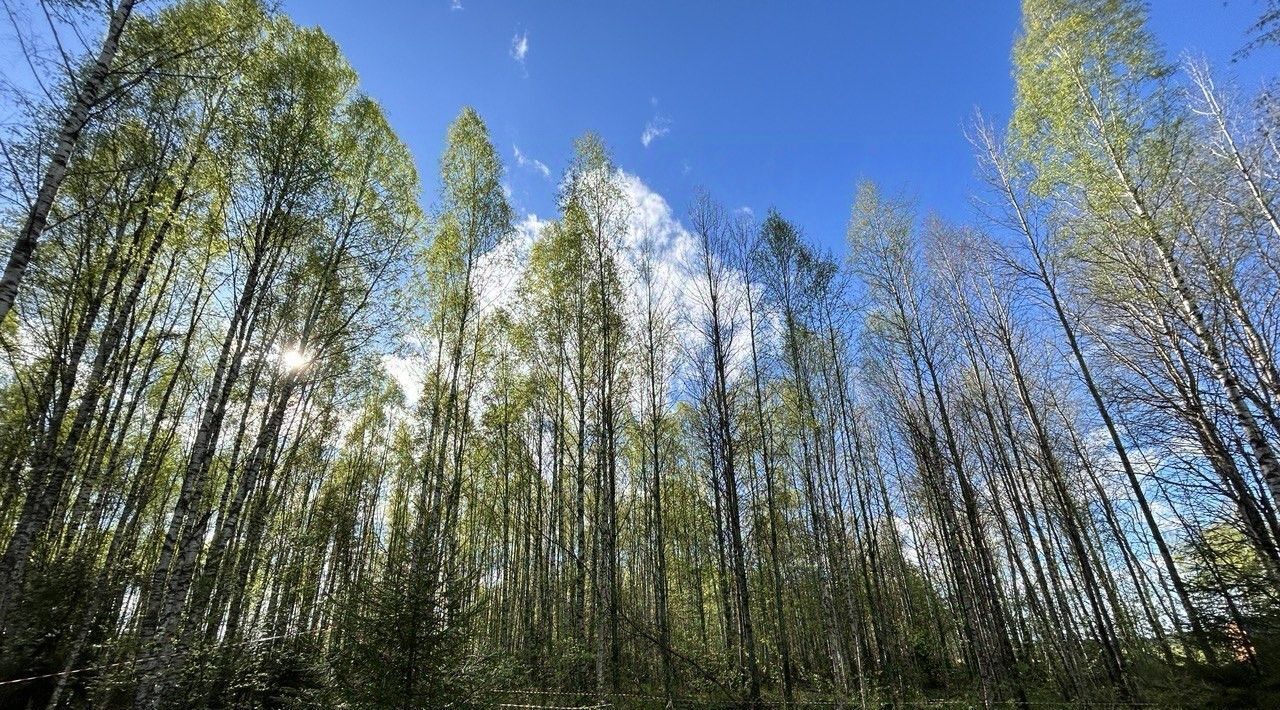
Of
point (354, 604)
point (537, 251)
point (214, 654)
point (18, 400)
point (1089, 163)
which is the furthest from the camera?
point (537, 251)

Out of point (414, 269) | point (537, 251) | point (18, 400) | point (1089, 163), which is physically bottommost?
point (18, 400)

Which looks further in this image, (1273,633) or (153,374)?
(153,374)

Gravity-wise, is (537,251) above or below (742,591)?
above

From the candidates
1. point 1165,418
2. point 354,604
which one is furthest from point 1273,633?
point 354,604

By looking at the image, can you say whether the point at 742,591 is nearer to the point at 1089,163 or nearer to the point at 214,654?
the point at 214,654

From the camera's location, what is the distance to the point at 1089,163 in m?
7.98

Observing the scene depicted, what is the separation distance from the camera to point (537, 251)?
12.4m

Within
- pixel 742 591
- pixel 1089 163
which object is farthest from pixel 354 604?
pixel 1089 163

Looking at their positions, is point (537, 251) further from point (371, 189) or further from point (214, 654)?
point (214, 654)

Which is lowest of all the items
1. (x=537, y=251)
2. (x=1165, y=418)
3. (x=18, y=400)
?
(x=1165, y=418)

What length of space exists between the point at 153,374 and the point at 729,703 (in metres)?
15.3

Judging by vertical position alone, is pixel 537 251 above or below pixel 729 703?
above

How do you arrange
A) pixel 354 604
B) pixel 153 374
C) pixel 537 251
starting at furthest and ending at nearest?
1. pixel 537 251
2. pixel 153 374
3. pixel 354 604

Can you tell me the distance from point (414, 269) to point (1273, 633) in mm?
15057
